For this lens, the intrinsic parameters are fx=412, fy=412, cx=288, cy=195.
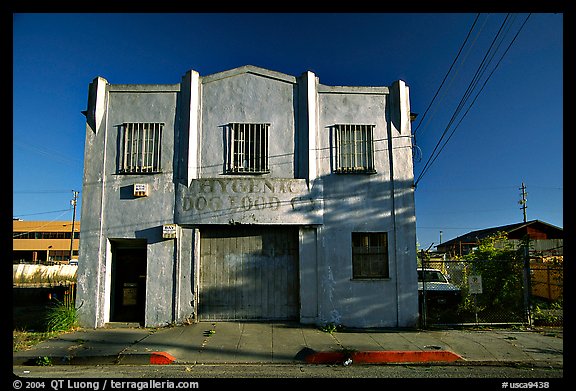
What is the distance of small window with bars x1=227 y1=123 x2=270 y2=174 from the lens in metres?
12.4

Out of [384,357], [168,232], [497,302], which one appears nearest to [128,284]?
[168,232]

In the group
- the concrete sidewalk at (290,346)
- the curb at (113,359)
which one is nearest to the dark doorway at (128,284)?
the concrete sidewalk at (290,346)

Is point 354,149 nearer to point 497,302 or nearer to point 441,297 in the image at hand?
point 441,297

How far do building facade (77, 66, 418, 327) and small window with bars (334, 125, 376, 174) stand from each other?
0.03m

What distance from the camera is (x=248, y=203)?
12.1 meters

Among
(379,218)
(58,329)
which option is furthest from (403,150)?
(58,329)

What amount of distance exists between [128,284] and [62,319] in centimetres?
194

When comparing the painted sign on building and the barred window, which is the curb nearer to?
the painted sign on building

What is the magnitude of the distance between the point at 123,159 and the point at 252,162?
3895 mm

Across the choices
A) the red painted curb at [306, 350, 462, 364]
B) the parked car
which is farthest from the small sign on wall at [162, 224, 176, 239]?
the parked car

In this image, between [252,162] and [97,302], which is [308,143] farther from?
[97,302]

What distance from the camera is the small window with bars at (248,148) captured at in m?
12.4

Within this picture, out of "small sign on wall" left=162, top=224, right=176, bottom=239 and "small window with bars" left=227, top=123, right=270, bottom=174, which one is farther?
"small window with bars" left=227, top=123, right=270, bottom=174
